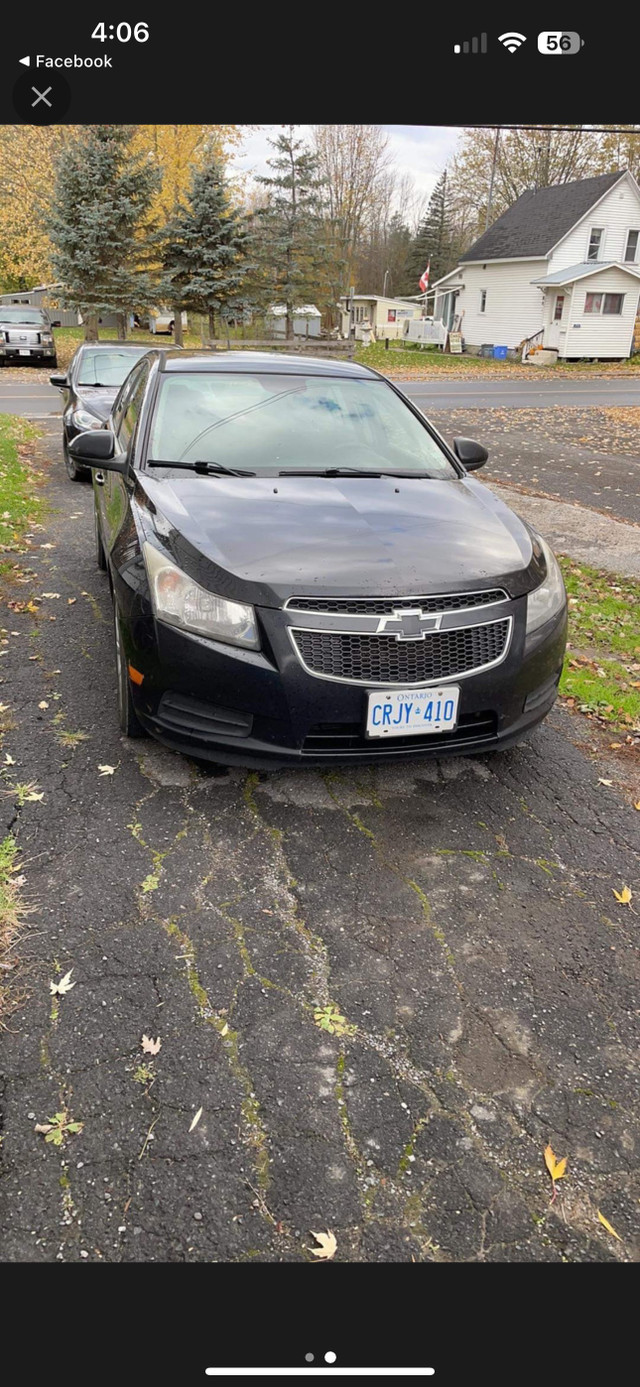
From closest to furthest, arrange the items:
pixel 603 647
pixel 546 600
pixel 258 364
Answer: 1. pixel 546 600
2. pixel 258 364
3. pixel 603 647

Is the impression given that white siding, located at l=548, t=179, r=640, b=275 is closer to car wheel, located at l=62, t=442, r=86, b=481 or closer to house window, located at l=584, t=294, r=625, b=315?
house window, located at l=584, t=294, r=625, b=315

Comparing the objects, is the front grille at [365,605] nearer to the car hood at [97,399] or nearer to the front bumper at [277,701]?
the front bumper at [277,701]

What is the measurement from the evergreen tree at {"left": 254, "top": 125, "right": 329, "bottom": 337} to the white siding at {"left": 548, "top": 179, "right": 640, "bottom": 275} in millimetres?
13376

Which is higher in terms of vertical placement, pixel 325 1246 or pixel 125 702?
pixel 125 702

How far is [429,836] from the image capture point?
327cm

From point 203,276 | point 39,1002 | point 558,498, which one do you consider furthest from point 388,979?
point 203,276

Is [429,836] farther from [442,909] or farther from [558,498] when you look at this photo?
[558,498]

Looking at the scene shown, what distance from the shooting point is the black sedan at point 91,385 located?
29.5 ft

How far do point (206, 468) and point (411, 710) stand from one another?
62.7 inches

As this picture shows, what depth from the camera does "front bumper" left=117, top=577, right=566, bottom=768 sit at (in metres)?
2.94

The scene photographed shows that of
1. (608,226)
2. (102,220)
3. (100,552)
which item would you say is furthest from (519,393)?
(100,552)

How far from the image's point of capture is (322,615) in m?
2.94
